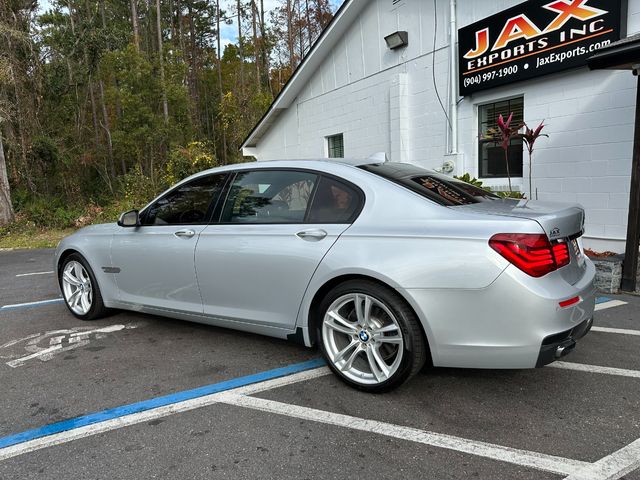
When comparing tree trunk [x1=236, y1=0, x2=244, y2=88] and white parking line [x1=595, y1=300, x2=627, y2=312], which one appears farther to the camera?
tree trunk [x1=236, y1=0, x2=244, y2=88]

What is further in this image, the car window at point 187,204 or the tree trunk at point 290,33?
the tree trunk at point 290,33

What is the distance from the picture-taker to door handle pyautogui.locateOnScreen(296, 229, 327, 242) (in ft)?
10.6

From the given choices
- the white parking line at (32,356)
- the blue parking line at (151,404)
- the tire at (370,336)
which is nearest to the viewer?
the blue parking line at (151,404)

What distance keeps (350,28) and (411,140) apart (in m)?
3.51

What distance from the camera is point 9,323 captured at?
500 centimetres

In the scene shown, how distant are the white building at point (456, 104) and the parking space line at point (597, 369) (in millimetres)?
3832

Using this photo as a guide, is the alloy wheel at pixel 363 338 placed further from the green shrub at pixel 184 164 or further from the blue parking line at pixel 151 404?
the green shrub at pixel 184 164

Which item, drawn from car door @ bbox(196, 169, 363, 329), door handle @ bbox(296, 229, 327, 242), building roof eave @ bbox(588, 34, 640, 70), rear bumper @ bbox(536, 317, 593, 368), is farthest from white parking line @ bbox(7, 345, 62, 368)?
building roof eave @ bbox(588, 34, 640, 70)

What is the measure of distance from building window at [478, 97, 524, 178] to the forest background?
37.2ft

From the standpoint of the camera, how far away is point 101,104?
2734 cm

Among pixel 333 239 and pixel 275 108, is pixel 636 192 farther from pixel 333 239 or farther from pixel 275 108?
pixel 275 108

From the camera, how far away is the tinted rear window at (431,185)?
126 inches

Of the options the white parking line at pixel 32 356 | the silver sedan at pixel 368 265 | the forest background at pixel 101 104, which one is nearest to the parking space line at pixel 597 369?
the silver sedan at pixel 368 265

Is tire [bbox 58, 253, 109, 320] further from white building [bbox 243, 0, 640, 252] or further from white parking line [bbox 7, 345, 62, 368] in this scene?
white building [bbox 243, 0, 640, 252]
